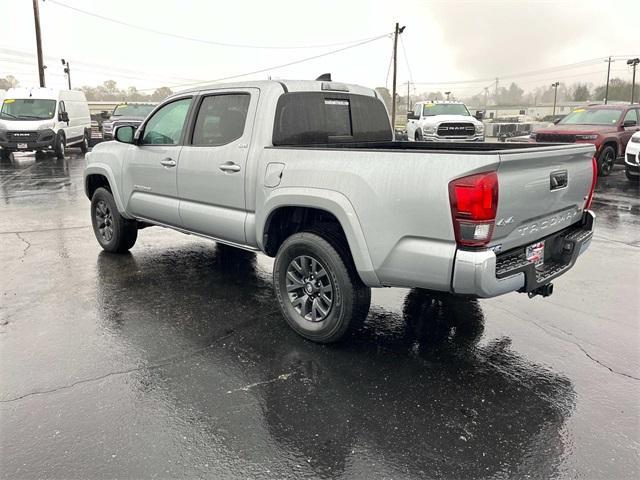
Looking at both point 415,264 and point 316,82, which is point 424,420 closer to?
point 415,264

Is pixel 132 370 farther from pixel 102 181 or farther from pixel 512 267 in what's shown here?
pixel 102 181

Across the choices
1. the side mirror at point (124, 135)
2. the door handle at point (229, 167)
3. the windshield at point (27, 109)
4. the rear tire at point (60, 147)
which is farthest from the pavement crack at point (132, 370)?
the windshield at point (27, 109)

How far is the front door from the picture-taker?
5149 millimetres

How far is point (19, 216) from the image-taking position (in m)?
8.75

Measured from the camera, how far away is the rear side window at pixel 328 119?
432 centimetres

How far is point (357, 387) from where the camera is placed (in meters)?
3.28

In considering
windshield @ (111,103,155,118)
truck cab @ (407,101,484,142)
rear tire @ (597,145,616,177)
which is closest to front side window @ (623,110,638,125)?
rear tire @ (597,145,616,177)

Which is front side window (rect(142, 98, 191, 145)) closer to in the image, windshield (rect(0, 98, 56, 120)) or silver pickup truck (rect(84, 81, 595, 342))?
silver pickup truck (rect(84, 81, 595, 342))

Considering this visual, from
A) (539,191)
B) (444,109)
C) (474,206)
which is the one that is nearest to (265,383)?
(474,206)

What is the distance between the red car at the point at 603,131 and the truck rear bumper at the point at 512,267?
10927 mm

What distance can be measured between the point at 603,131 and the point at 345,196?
12755mm

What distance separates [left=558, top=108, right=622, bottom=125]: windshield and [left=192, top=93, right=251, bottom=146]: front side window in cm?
1311

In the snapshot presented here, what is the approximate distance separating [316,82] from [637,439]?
355cm

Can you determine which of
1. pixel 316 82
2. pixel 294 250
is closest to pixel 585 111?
pixel 316 82
